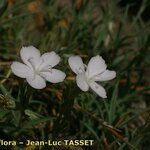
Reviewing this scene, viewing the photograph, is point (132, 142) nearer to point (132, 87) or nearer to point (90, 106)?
point (90, 106)

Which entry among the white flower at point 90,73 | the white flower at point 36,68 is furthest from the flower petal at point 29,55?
the white flower at point 90,73

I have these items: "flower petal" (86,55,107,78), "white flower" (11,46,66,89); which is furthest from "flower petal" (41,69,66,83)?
"flower petal" (86,55,107,78)

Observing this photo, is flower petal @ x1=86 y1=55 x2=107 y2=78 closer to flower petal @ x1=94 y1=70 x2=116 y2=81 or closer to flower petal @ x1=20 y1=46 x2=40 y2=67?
flower petal @ x1=94 y1=70 x2=116 y2=81

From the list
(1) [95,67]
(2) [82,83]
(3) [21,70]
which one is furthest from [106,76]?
(3) [21,70]

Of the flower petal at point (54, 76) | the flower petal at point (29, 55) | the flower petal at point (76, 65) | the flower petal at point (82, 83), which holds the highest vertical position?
the flower petal at point (29, 55)

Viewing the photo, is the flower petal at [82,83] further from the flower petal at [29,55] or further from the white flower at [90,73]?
the flower petal at [29,55]
